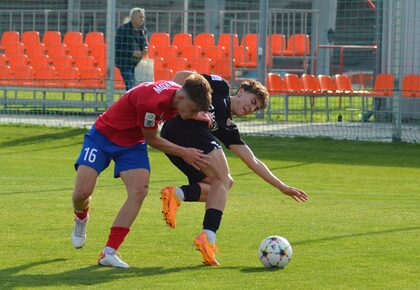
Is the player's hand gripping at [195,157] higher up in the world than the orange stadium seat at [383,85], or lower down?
lower down

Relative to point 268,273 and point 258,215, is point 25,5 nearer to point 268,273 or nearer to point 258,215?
point 258,215

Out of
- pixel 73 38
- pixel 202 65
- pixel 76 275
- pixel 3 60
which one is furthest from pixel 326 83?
pixel 76 275

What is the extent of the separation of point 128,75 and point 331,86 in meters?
3.94

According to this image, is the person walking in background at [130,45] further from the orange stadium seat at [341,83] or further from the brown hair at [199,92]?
the brown hair at [199,92]

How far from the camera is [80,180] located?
302 inches

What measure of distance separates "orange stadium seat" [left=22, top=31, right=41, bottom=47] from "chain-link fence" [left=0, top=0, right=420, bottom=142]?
0.07 feet

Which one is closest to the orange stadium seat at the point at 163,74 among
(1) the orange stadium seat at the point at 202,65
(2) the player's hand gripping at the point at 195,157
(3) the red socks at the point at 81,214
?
(1) the orange stadium seat at the point at 202,65

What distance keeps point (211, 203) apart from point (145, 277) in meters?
0.97

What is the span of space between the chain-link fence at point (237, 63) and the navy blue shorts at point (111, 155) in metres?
10.7

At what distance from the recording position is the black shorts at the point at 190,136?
8000 millimetres

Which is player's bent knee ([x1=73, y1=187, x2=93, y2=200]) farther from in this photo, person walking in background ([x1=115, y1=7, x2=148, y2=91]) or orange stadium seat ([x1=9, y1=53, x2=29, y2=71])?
orange stadium seat ([x1=9, y1=53, x2=29, y2=71])

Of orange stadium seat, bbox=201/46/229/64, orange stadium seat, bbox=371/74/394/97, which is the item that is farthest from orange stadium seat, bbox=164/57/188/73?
orange stadium seat, bbox=371/74/394/97

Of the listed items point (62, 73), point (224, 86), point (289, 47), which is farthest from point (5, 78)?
point (224, 86)

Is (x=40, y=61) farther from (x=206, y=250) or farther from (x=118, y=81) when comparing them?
(x=206, y=250)
